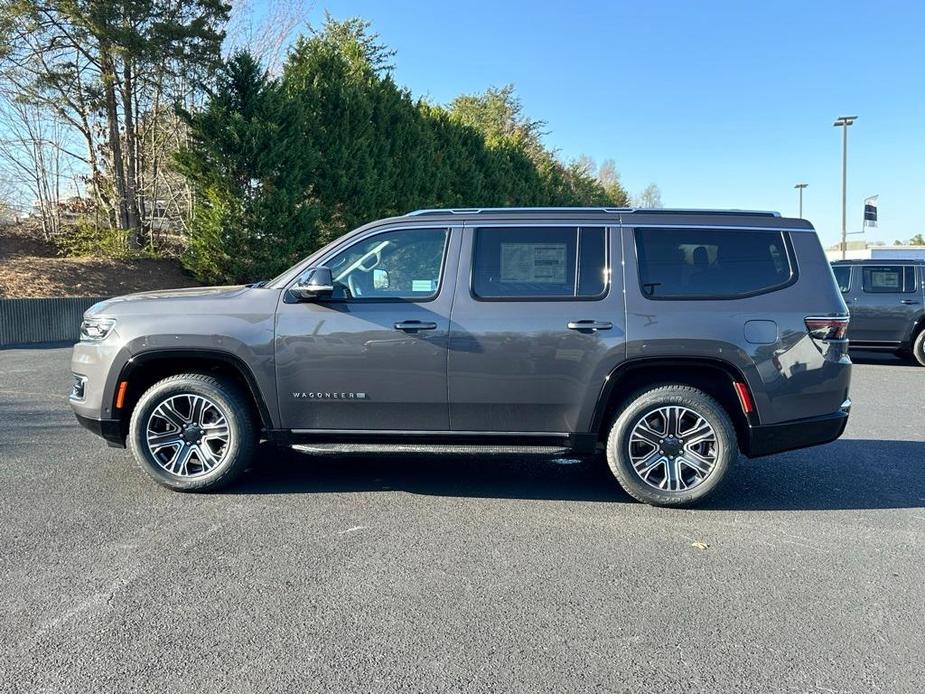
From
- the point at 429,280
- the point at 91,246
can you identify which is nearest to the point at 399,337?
the point at 429,280

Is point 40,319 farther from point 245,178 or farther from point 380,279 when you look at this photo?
point 380,279

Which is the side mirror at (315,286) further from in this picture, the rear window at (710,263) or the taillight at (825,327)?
the taillight at (825,327)

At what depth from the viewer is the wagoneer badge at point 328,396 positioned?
443 centimetres

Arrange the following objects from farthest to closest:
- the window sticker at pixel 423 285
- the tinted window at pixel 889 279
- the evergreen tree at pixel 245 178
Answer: the evergreen tree at pixel 245 178, the tinted window at pixel 889 279, the window sticker at pixel 423 285

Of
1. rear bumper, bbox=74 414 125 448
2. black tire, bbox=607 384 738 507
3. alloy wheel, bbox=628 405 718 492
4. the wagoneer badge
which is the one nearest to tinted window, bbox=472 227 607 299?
black tire, bbox=607 384 738 507

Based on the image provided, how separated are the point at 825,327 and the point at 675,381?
100cm

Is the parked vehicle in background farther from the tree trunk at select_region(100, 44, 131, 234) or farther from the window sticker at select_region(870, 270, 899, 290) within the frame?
the tree trunk at select_region(100, 44, 131, 234)

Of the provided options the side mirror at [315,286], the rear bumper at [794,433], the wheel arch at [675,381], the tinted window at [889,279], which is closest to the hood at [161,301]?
the side mirror at [315,286]

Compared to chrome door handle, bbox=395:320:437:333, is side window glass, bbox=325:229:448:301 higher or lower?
higher

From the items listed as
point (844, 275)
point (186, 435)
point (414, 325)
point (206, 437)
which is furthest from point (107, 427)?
point (844, 275)

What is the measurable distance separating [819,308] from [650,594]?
7.52 ft

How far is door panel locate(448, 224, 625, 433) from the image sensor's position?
4281 millimetres

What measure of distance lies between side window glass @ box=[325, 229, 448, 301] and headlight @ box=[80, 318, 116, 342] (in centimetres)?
158

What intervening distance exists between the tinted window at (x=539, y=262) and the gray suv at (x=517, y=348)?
1 cm
